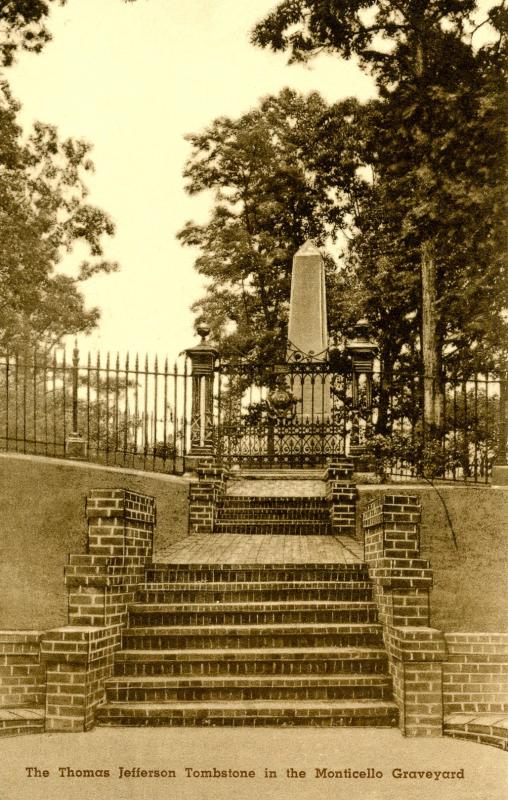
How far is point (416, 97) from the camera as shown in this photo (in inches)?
336

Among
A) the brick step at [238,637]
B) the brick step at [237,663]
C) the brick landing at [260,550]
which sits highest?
the brick landing at [260,550]

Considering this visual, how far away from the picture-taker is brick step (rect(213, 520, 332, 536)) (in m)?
10.4

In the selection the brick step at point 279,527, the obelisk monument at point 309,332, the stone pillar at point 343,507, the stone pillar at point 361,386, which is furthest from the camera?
the obelisk monument at point 309,332

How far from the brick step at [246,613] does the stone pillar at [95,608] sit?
0.76 feet

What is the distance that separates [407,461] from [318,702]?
7.13 meters

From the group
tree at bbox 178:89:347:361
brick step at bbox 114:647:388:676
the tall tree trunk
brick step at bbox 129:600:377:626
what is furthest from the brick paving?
tree at bbox 178:89:347:361

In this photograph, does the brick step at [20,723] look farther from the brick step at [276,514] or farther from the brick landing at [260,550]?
the brick step at [276,514]

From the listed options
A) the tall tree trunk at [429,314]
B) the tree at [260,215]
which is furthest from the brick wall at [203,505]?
the tree at [260,215]

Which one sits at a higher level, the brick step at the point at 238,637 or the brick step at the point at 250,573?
the brick step at the point at 250,573

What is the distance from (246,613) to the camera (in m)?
6.89

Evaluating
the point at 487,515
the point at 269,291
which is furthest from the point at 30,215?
the point at 487,515

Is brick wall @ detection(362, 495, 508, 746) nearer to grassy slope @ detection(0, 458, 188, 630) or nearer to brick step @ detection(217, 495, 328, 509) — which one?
grassy slope @ detection(0, 458, 188, 630)

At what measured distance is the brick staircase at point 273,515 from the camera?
1045 centimetres

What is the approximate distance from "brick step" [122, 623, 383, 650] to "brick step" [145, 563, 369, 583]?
796 mm
